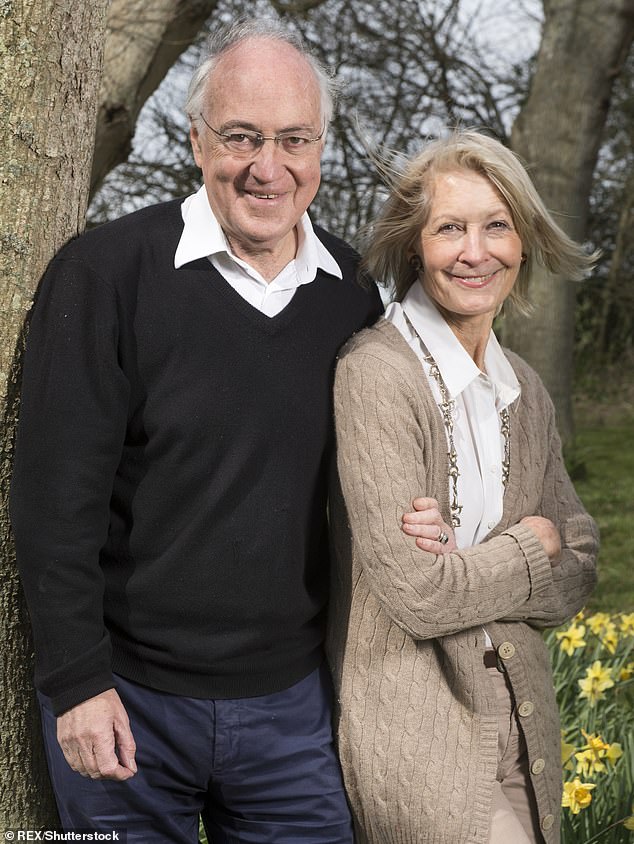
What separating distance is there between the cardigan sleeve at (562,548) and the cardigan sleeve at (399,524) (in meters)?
0.13

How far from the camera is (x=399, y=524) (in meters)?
2.05

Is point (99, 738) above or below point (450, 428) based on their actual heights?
below

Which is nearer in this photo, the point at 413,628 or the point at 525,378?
the point at 413,628

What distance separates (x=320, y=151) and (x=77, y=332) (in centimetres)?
65

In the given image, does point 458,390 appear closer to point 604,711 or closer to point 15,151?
point 15,151

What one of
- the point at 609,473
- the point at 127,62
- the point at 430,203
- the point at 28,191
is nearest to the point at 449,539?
the point at 430,203

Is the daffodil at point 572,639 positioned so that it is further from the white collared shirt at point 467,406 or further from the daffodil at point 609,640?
the white collared shirt at point 467,406

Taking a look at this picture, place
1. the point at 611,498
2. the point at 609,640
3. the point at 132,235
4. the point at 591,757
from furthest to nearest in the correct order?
the point at 611,498, the point at 609,640, the point at 591,757, the point at 132,235

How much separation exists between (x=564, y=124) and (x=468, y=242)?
6100mm

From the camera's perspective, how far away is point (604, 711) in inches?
137

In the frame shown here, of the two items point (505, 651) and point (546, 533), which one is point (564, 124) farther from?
point (505, 651)

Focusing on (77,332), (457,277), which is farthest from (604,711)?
(77,332)

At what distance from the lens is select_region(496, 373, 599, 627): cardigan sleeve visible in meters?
2.27

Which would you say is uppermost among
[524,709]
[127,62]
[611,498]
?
[127,62]
